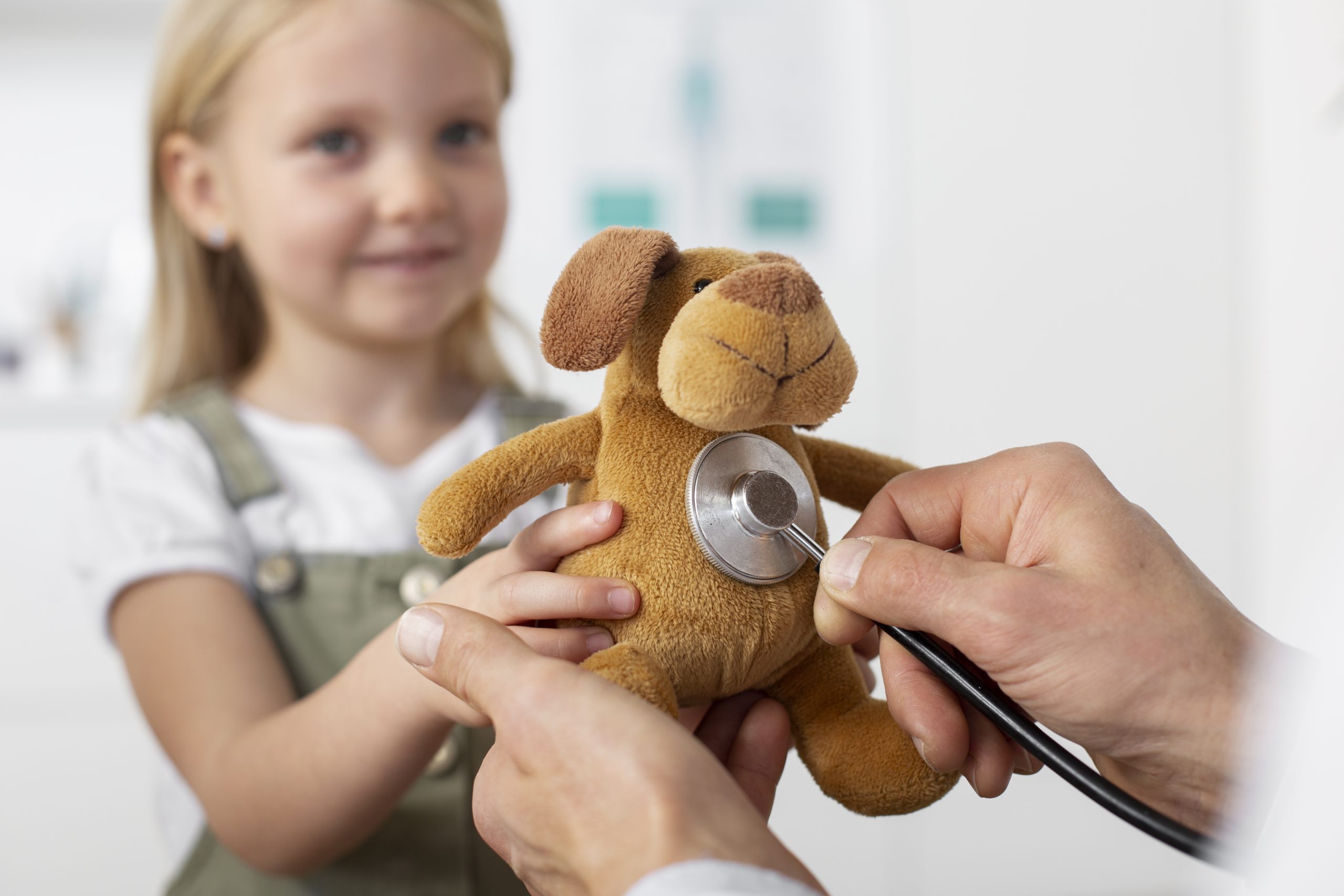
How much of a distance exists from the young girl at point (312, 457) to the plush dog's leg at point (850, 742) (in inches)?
8.4

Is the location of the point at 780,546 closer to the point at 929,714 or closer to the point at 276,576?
the point at 929,714

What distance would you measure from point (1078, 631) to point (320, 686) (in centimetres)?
51

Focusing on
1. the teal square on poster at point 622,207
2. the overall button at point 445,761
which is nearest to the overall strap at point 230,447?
the overall button at point 445,761

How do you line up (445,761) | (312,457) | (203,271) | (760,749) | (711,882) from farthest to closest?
1. (203,271)
2. (312,457)
3. (445,761)
4. (760,749)
5. (711,882)

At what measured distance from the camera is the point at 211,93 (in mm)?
750

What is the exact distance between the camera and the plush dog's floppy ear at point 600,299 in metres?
0.32

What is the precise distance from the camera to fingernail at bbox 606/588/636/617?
1.11 feet

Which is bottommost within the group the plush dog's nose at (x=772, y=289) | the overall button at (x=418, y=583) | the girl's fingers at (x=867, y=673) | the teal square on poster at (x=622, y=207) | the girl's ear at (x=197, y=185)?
the overall button at (x=418, y=583)

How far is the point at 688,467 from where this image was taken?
35 centimetres

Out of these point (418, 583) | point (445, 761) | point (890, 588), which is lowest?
point (445, 761)

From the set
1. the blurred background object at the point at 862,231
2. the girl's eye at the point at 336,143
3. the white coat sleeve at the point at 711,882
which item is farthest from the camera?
the blurred background object at the point at 862,231

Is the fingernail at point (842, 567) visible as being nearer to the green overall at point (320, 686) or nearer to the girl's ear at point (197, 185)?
the green overall at point (320, 686)

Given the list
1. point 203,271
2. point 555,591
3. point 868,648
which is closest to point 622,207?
point 203,271

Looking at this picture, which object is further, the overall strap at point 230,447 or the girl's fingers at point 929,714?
the overall strap at point 230,447
